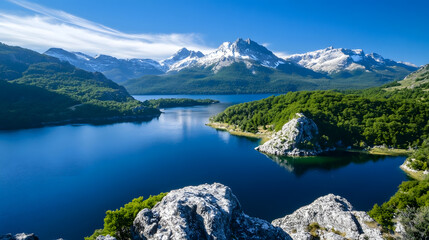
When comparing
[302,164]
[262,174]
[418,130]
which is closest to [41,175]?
[262,174]

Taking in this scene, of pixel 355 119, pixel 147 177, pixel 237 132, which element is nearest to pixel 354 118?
pixel 355 119

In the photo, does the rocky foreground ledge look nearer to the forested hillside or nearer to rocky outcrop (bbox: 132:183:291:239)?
rocky outcrop (bbox: 132:183:291:239)

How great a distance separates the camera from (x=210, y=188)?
72.6 ft

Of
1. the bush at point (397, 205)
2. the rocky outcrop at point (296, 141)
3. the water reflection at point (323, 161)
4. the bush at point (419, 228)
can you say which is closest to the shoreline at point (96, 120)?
the rocky outcrop at point (296, 141)

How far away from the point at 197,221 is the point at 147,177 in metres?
50.7

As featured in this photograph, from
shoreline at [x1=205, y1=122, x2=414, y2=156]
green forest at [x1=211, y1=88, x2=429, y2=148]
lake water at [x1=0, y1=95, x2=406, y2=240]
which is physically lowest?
lake water at [x1=0, y1=95, x2=406, y2=240]

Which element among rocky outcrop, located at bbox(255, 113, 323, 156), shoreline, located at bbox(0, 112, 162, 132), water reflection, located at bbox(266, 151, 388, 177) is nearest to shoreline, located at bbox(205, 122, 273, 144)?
rocky outcrop, located at bbox(255, 113, 323, 156)

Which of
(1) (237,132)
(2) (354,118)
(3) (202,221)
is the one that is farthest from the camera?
(1) (237,132)

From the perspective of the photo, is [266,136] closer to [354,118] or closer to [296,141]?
[296,141]

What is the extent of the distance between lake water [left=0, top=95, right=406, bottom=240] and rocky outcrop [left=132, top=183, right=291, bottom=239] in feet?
89.9

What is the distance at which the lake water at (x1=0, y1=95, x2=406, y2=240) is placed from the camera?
46406mm

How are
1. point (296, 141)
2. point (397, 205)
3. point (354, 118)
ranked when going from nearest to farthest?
point (397, 205) < point (296, 141) < point (354, 118)

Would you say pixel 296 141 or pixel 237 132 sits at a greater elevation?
pixel 296 141

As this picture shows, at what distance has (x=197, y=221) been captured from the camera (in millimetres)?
15758
